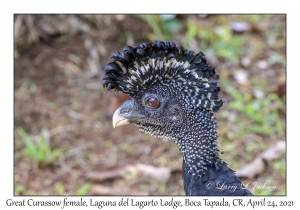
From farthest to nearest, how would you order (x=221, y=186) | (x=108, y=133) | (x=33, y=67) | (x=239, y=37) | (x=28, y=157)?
(x=239, y=37) < (x=33, y=67) < (x=108, y=133) < (x=28, y=157) < (x=221, y=186)

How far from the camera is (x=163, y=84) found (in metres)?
3.66

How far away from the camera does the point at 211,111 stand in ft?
11.9

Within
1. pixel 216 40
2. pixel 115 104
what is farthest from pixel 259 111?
pixel 115 104

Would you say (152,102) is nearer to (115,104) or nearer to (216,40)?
(115,104)

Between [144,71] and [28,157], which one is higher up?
[144,71]

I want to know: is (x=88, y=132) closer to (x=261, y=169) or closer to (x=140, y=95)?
(x=261, y=169)

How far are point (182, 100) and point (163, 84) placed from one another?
0.20 metres

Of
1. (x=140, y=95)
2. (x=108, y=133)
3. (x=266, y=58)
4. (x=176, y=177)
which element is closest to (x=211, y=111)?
(x=140, y=95)

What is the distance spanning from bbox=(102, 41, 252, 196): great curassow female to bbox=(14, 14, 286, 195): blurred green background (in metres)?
1.82

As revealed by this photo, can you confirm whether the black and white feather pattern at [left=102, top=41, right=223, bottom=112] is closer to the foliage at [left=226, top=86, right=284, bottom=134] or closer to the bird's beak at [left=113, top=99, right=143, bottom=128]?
the bird's beak at [left=113, top=99, right=143, bottom=128]

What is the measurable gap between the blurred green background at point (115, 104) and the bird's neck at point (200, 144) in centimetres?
182

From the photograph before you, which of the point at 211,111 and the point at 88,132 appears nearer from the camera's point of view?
the point at 211,111

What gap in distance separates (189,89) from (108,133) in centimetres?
311

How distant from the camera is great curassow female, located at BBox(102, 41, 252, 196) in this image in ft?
11.5
